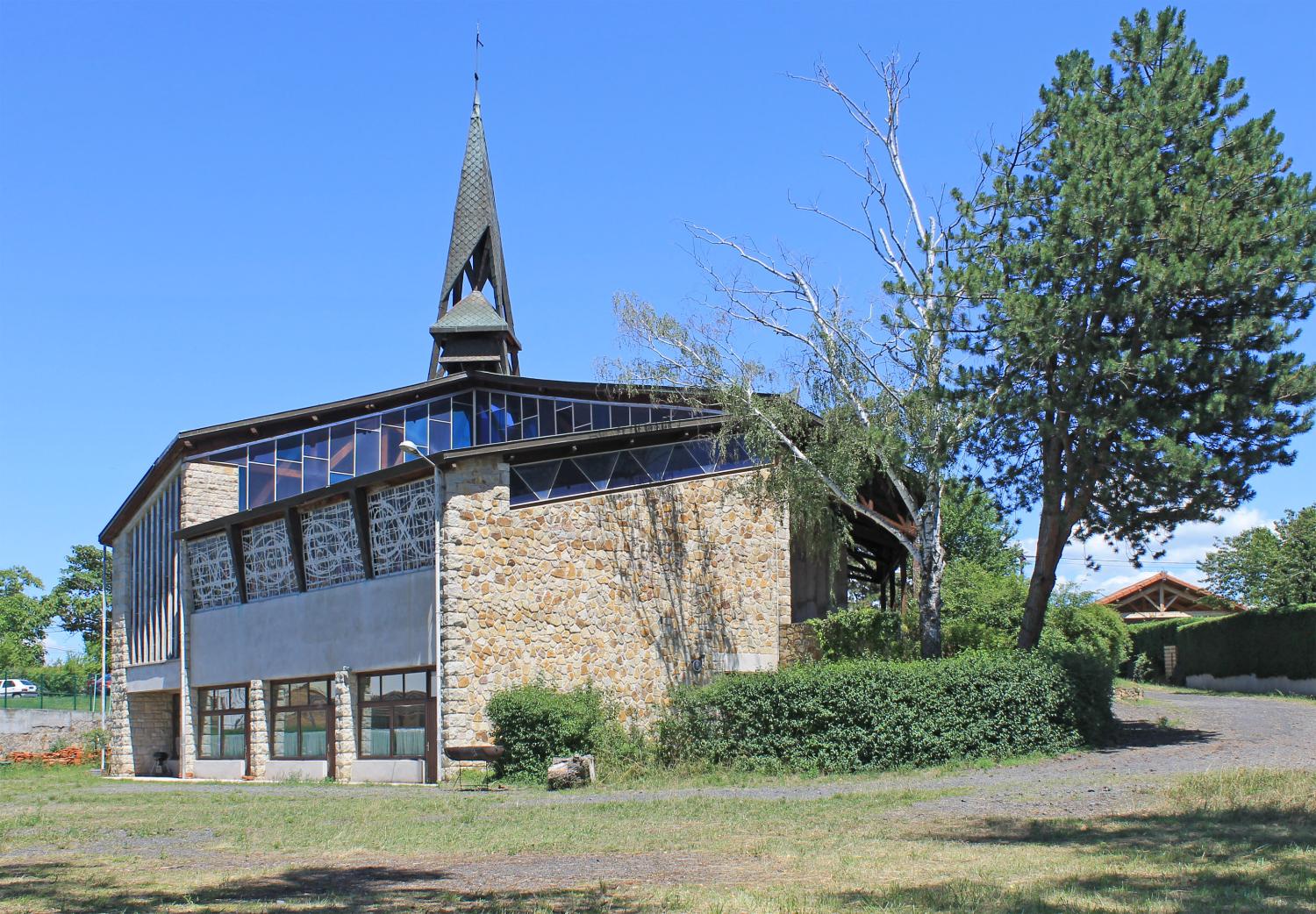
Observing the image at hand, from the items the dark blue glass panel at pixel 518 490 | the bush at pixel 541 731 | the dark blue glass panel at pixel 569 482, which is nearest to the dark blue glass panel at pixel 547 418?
the dark blue glass panel at pixel 569 482

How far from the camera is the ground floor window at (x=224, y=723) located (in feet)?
92.2

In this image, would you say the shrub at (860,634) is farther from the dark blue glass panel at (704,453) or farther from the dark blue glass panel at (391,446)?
the dark blue glass panel at (391,446)

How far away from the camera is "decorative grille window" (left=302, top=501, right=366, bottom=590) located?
2462 cm

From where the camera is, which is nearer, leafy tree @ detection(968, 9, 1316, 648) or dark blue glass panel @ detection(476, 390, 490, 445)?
leafy tree @ detection(968, 9, 1316, 648)

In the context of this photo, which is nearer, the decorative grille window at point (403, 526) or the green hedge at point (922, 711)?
the green hedge at point (922, 711)

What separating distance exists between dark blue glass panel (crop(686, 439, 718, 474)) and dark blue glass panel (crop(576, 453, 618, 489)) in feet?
6.13

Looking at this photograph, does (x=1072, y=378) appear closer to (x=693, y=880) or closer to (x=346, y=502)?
(x=693, y=880)

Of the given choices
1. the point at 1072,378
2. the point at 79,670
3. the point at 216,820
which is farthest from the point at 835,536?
the point at 79,670

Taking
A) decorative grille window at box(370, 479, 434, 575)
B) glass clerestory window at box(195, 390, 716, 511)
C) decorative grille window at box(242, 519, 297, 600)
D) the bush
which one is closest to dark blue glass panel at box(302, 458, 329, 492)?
glass clerestory window at box(195, 390, 716, 511)

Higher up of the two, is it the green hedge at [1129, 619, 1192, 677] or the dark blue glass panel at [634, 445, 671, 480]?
the dark blue glass panel at [634, 445, 671, 480]

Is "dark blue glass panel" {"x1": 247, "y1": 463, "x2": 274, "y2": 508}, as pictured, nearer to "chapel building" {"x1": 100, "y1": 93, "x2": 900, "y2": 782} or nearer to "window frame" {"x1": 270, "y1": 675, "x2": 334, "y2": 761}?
"chapel building" {"x1": 100, "y1": 93, "x2": 900, "y2": 782}

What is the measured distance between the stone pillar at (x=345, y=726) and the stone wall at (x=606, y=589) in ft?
11.6

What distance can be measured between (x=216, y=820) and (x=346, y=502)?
35.3ft

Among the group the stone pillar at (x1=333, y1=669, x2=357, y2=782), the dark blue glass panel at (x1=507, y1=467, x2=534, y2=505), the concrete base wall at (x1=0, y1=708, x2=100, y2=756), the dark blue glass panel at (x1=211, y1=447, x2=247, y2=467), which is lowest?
the concrete base wall at (x1=0, y1=708, x2=100, y2=756)
